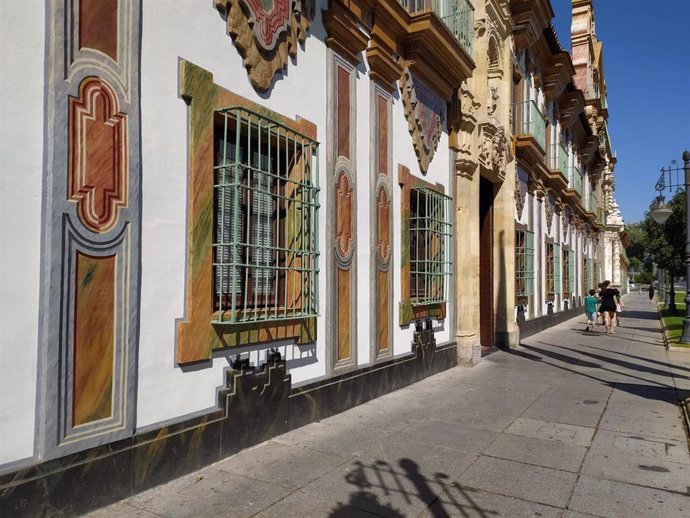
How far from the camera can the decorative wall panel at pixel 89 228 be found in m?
3.28

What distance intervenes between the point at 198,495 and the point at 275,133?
10.5 feet

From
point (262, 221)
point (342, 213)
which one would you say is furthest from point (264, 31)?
point (342, 213)

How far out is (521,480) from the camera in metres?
4.35

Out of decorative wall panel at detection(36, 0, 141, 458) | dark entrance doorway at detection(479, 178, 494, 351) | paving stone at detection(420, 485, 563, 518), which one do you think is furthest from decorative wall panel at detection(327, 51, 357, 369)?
dark entrance doorway at detection(479, 178, 494, 351)

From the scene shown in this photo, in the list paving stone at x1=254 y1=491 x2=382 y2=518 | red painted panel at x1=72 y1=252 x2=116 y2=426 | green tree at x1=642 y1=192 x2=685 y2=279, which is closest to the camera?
red painted panel at x1=72 y1=252 x2=116 y2=426

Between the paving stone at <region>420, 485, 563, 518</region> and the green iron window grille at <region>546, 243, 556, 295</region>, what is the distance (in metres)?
15.3

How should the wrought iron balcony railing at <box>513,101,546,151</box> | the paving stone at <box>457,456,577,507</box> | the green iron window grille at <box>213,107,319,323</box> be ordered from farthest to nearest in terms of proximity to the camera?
the wrought iron balcony railing at <box>513,101,546,151</box>, the green iron window grille at <box>213,107,319,323</box>, the paving stone at <box>457,456,577,507</box>

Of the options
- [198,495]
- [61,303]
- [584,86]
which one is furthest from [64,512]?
[584,86]

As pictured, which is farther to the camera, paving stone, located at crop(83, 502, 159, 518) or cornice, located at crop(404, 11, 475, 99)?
cornice, located at crop(404, 11, 475, 99)

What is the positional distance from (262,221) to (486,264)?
29.2 ft

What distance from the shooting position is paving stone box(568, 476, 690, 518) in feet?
12.4

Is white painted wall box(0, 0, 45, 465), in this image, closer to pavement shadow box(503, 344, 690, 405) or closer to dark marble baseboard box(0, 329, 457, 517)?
dark marble baseboard box(0, 329, 457, 517)

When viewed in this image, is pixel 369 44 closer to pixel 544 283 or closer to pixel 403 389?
pixel 403 389

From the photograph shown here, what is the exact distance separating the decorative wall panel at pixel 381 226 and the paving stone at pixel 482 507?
3115 millimetres
